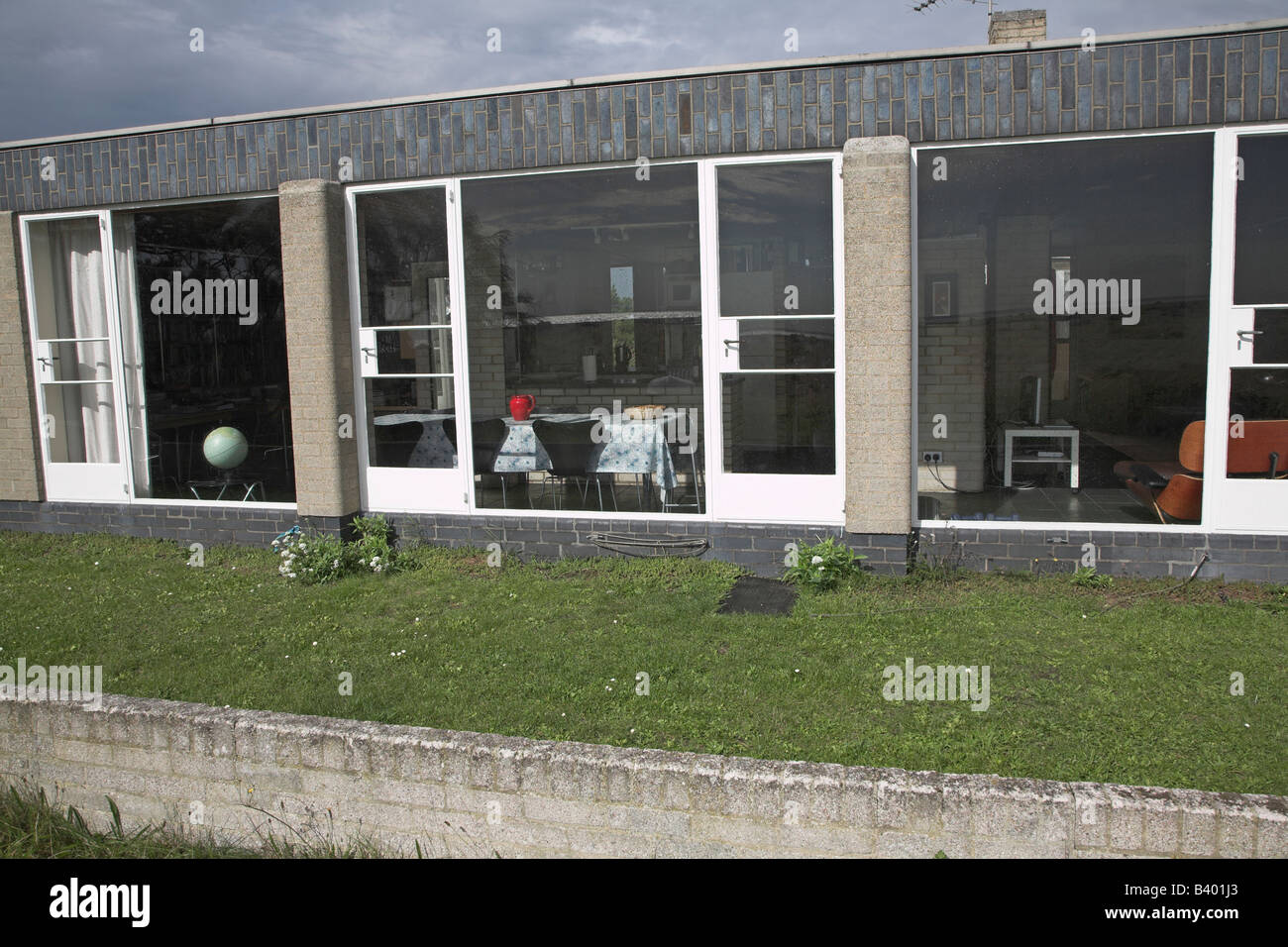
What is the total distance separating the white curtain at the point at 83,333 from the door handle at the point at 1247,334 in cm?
925

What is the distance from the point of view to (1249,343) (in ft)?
22.0

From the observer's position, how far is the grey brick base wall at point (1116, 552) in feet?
22.3

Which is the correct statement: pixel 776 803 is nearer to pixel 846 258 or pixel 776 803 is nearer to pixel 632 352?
pixel 846 258

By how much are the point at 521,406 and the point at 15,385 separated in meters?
4.86

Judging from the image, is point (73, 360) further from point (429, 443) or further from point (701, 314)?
point (701, 314)

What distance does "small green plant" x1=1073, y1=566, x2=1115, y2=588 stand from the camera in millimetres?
6836

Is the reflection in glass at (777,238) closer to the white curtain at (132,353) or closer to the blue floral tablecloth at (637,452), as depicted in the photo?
the blue floral tablecloth at (637,452)

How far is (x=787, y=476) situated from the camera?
7520 millimetres

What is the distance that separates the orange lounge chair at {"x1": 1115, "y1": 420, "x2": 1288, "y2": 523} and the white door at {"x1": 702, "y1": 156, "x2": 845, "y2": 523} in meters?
2.29

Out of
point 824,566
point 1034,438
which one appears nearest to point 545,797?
point 824,566

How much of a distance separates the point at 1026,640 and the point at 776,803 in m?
2.79

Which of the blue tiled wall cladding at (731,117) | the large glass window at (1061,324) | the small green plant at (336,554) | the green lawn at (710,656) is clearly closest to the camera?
the green lawn at (710,656)

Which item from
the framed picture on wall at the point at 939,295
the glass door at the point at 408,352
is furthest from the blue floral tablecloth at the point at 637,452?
the framed picture on wall at the point at 939,295

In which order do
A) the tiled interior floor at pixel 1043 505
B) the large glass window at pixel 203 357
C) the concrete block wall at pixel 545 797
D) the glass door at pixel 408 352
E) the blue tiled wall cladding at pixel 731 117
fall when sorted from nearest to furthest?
the concrete block wall at pixel 545 797, the blue tiled wall cladding at pixel 731 117, the tiled interior floor at pixel 1043 505, the glass door at pixel 408 352, the large glass window at pixel 203 357
